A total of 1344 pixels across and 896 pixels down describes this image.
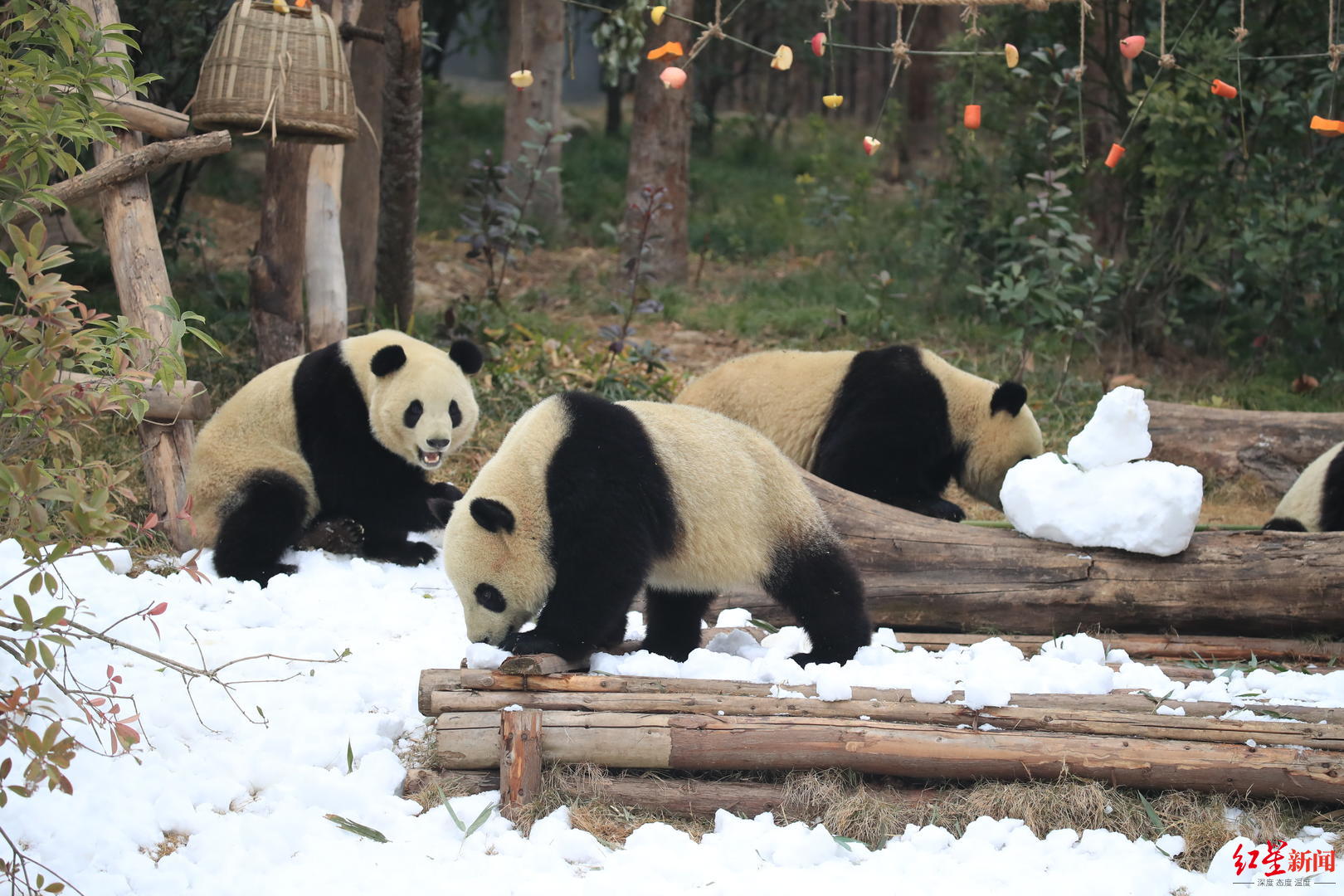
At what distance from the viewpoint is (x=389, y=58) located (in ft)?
26.6

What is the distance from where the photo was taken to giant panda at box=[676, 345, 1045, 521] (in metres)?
6.52

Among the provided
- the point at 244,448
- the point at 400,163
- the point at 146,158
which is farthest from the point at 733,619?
the point at 400,163

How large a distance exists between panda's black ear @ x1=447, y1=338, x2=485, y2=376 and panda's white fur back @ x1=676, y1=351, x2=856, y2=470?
1.24 meters

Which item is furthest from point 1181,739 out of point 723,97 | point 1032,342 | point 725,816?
point 723,97

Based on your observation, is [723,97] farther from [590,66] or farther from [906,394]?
[906,394]

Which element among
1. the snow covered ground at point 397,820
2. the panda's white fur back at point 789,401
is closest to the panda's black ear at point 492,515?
the snow covered ground at point 397,820

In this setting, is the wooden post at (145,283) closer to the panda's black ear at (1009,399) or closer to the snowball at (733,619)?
the snowball at (733,619)

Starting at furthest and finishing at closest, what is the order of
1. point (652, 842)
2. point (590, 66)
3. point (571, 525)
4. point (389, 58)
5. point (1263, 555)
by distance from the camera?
1. point (590, 66)
2. point (389, 58)
3. point (1263, 555)
4. point (571, 525)
5. point (652, 842)

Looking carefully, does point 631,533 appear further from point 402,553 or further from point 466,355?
point 402,553

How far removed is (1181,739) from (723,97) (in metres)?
22.2

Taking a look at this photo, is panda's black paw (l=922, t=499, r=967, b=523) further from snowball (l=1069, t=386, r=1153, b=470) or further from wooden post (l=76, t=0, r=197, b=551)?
wooden post (l=76, t=0, r=197, b=551)

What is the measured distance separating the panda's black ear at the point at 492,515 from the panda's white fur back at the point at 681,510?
0.22 ft

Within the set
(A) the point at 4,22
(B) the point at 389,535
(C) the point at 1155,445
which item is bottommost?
(B) the point at 389,535

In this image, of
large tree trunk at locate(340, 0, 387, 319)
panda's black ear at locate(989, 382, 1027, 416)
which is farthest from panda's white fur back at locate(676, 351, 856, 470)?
large tree trunk at locate(340, 0, 387, 319)
